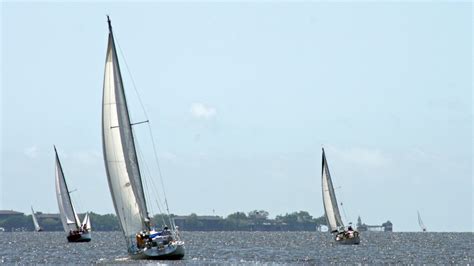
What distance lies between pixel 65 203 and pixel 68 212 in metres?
1.44

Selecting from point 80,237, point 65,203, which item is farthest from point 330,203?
point 65,203

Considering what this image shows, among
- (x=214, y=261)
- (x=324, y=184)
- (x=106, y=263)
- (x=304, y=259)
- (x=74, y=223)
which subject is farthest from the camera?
(x=74, y=223)

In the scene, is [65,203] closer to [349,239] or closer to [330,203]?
[330,203]

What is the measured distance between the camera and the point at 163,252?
6869 cm

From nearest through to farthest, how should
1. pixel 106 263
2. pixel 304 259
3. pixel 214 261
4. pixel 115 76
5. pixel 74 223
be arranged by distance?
pixel 115 76 → pixel 106 263 → pixel 214 261 → pixel 304 259 → pixel 74 223

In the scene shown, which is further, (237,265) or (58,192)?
(58,192)

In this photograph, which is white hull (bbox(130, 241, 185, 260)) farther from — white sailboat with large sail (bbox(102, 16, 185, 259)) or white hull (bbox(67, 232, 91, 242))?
white hull (bbox(67, 232, 91, 242))

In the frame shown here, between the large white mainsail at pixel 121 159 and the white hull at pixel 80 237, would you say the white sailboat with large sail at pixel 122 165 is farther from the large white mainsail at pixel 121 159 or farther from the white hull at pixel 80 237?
the white hull at pixel 80 237

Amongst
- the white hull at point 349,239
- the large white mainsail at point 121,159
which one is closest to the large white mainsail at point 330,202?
the white hull at point 349,239

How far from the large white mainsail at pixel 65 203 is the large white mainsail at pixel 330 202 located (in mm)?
30333

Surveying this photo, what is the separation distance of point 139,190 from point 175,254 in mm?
5148

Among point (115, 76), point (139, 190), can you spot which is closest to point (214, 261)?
point (139, 190)

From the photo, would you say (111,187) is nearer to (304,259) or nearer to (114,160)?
(114,160)

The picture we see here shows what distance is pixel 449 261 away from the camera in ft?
283
